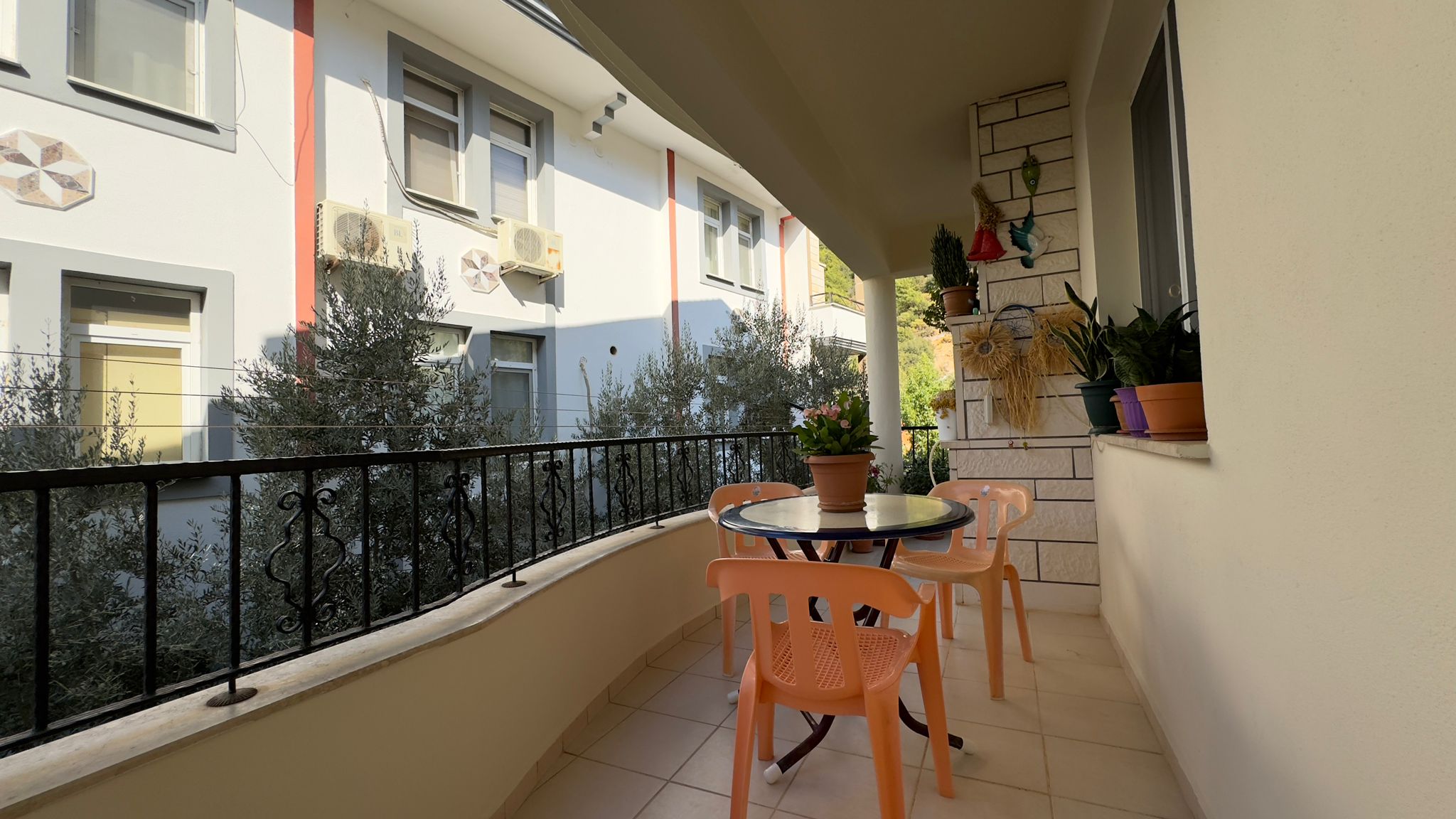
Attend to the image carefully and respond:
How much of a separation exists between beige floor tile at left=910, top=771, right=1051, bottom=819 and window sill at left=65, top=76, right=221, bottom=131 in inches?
210

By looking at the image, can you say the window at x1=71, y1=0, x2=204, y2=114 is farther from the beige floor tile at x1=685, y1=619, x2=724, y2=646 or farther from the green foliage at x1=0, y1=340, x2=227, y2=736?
the beige floor tile at x1=685, y1=619, x2=724, y2=646

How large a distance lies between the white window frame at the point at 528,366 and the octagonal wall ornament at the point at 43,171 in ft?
8.76

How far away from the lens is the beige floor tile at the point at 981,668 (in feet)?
8.01

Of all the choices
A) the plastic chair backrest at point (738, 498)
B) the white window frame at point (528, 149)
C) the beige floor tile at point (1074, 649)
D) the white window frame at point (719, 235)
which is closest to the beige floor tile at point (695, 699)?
the plastic chair backrest at point (738, 498)

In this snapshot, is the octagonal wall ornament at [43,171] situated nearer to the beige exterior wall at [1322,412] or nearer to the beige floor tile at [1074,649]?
the beige exterior wall at [1322,412]

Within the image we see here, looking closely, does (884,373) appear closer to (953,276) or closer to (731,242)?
(953,276)

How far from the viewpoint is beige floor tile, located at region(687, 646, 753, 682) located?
260cm

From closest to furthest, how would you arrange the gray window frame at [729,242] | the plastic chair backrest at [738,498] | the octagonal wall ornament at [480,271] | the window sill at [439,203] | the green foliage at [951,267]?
the plastic chair backrest at [738,498] < the green foliage at [951,267] < the window sill at [439,203] < the octagonal wall ornament at [480,271] < the gray window frame at [729,242]

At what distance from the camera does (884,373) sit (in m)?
5.68

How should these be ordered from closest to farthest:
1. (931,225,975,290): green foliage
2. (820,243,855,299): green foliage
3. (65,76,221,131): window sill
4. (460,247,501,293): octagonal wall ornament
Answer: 1. (65,76,221,131): window sill
2. (931,225,975,290): green foliage
3. (460,247,501,293): octagonal wall ornament
4. (820,243,855,299): green foliage

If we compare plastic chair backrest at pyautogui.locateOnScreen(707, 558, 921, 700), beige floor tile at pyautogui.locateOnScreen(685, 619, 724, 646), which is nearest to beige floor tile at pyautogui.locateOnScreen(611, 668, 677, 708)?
beige floor tile at pyautogui.locateOnScreen(685, 619, 724, 646)

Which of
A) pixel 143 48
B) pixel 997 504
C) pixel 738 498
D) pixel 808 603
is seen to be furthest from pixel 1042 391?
pixel 143 48

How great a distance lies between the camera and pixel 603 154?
21.9 feet

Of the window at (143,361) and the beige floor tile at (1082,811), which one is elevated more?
the window at (143,361)
